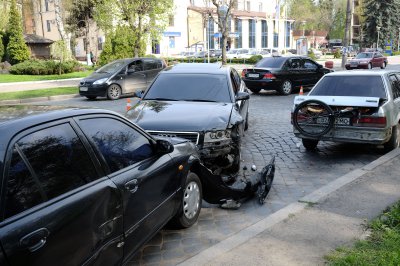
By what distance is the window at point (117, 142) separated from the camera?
129 inches

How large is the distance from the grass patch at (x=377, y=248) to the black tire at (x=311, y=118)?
10.2 feet

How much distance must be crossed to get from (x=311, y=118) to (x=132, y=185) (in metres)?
5.05

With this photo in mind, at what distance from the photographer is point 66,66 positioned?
2859cm

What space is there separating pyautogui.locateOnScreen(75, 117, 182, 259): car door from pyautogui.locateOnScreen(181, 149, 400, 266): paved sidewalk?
576 millimetres

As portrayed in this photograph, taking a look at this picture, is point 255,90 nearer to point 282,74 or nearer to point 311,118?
point 282,74

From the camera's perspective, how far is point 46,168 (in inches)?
105

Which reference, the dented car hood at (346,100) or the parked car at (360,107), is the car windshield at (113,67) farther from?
the dented car hood at (346,100)

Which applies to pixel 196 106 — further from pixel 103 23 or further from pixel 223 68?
pixel 103 23

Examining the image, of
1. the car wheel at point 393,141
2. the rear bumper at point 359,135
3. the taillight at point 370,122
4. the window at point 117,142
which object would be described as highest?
the window at point 117,142

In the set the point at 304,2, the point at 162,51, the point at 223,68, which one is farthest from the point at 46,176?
the point at 304,2

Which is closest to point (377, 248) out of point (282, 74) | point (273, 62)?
point (282, 74)

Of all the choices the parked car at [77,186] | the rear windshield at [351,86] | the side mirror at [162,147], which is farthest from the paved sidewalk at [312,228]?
the rear windshield at [351,86]

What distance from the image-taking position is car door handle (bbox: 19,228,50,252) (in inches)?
90.0

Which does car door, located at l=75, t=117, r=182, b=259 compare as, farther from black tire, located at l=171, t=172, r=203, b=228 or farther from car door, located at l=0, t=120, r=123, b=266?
black tire, located at l=171, t=172, r=203, b=228
